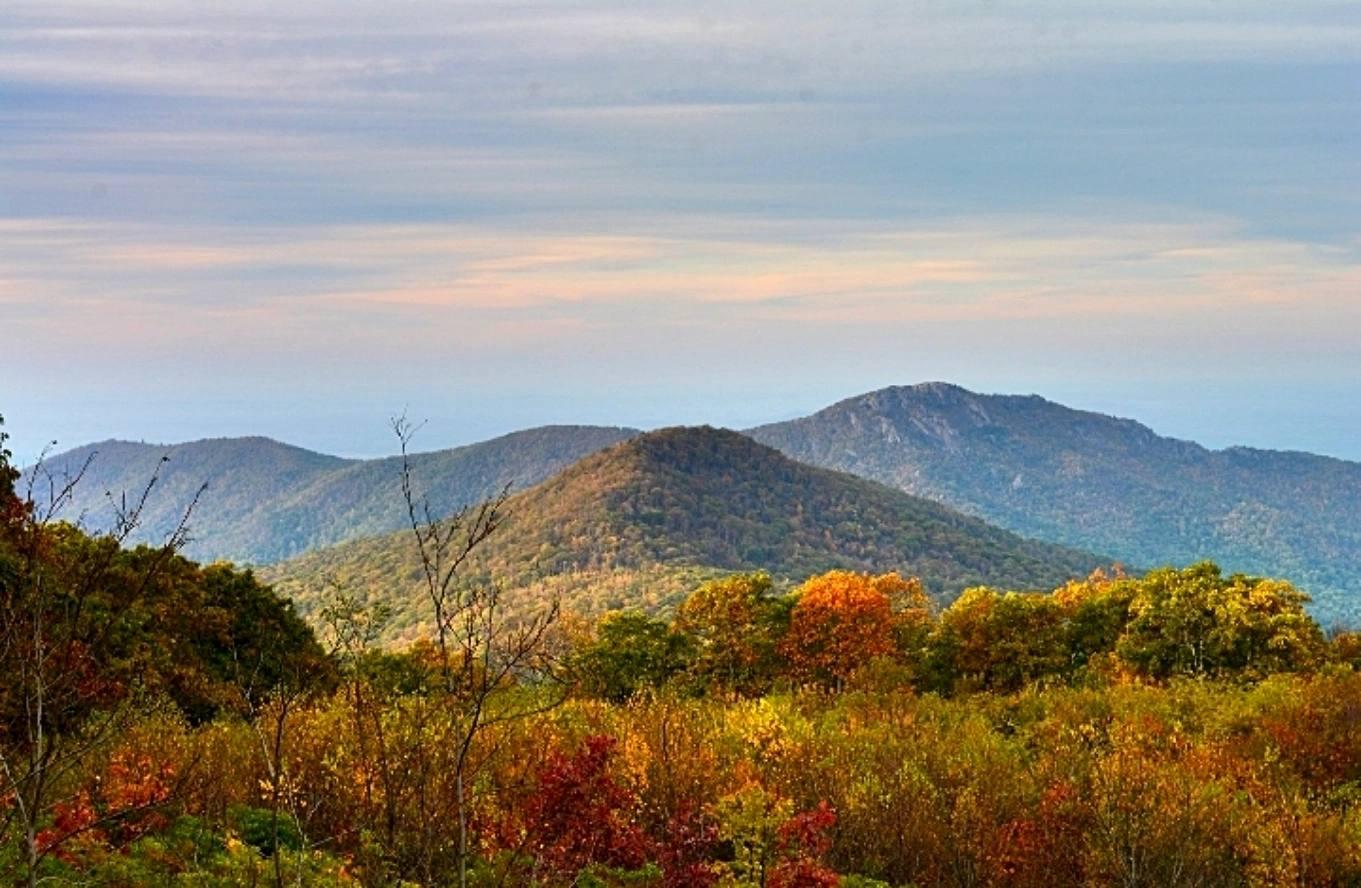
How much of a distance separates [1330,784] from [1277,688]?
8523 mm

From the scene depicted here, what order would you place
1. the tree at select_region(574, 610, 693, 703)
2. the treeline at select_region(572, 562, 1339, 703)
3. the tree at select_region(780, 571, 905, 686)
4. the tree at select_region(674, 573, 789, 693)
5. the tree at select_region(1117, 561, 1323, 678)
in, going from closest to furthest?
1. the tree at select_region(1117, 561, 1323, 678)
2. the treeline at select_region(572, 562, 1339, 703)
3. the tree at select_region(574, 610, 693, 703)
4. the tree at select_region(674, 573, 789, 693)
5. the tree at select_region(780, 571, 905, 686)

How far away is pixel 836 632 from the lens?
66188mm

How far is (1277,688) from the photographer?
4409 cm

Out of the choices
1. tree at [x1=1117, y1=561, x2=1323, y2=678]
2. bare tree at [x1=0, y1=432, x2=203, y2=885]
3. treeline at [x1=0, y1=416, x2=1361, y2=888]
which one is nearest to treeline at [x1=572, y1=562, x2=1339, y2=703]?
tree at [x1=1117, y1=561, x2=1323, y2=678]

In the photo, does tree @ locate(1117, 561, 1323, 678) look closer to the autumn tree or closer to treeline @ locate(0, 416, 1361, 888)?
treeline @ locate(0, 416, 1361, 888)

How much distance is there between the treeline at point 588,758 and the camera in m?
14.9

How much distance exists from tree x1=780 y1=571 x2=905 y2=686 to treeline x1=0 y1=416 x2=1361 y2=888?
4648 mm

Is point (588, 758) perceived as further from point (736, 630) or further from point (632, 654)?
point (736, 630)

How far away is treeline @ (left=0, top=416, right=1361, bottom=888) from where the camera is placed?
14.9 metres

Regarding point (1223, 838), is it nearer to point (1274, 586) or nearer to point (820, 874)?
point (820, 874)

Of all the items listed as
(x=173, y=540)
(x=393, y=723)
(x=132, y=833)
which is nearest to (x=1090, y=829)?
(x=393, y=723)

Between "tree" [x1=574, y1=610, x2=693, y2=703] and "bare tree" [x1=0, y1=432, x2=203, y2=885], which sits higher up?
"bare tree" [x1=0, y1=432, x2=203, y2=885]

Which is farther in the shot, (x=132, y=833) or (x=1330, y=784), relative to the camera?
(x=1330, y=784)

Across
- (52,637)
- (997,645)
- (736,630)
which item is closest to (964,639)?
(997,645)
